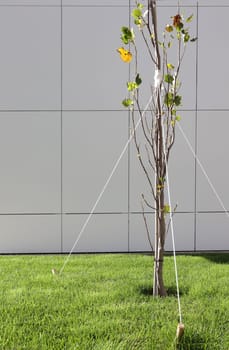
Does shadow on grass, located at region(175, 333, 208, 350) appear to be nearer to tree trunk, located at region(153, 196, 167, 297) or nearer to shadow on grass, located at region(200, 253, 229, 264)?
tree trunk, located at region(153, 196, 167, 297)

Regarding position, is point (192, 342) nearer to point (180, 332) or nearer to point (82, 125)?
point (180, 332)

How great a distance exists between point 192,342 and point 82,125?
17.1 ft

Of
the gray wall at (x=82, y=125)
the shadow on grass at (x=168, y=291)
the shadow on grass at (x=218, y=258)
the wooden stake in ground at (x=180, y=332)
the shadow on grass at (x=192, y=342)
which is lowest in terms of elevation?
the shadow on grass at (x=218, y=258)

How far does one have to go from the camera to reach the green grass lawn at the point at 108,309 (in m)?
4.04

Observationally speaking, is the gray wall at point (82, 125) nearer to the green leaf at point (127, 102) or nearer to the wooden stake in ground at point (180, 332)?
the green leaf at point (127, 102)

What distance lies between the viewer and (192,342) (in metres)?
4.01

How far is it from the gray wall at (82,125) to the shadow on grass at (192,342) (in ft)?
15.5

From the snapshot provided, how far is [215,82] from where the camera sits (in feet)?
29.2

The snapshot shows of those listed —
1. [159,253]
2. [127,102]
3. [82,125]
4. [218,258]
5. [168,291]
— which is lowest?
[218,258]

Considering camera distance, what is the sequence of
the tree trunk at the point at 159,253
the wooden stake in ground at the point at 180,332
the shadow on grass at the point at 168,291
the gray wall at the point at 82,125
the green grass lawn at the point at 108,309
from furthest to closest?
the gray wall at the point at 82,125 → the shadow on grass at the point at 168,291 → the tree trunk at the point at 159,253 → the green grass lawn at the point at 108,309 → the wooden stake in ground at the point at 180,332

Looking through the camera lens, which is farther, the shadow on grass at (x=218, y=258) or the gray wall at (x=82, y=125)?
the gray wall at (x=82, y=125)

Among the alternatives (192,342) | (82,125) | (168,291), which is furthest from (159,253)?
(82,125)

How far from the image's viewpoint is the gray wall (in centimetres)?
871

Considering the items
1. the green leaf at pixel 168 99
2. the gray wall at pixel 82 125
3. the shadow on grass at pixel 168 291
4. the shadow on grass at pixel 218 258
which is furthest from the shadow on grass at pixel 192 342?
the gray wall at pixel 82 125
